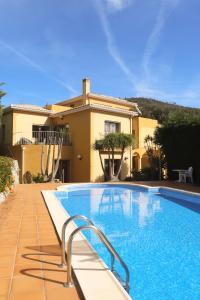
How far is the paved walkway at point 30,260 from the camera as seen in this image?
3.60m

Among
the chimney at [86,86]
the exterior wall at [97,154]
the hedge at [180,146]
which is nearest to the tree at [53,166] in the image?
the exterior wall at [97,154]

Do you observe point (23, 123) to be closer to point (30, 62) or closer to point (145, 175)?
point (30, 62)

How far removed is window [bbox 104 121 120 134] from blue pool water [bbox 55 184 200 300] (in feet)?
34.8

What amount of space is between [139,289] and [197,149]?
47.0ft

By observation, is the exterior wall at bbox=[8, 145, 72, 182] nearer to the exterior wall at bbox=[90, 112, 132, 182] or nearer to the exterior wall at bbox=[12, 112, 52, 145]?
the exterior wall at bbox=[12, 112, 52, 145]

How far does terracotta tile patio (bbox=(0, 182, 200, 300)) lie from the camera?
3.60m

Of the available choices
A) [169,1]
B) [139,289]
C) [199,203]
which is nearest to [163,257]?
[139,289]

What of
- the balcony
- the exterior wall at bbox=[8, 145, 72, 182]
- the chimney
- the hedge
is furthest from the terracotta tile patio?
the chimney

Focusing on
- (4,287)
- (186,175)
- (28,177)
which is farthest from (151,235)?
(28,177)

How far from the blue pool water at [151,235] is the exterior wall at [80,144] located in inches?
339

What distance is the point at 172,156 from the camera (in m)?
19.9

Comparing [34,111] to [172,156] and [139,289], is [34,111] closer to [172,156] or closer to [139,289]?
[172,156]

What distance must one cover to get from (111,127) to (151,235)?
1881 cm

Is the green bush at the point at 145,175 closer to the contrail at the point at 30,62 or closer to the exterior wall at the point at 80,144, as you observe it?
the exterior wall at the point at 80,144
